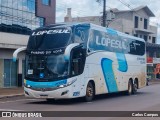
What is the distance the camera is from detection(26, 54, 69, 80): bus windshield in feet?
61.6

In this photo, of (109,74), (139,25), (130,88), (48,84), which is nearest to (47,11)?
(130,88)

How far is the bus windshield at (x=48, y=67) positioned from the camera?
18.8 metres

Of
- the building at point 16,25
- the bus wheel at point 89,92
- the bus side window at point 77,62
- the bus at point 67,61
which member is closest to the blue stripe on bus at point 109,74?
the bus at point 67,61

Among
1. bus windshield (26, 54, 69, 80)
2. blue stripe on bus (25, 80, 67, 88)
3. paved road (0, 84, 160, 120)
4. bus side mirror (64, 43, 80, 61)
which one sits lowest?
paved road (0, 84, 160, 120)

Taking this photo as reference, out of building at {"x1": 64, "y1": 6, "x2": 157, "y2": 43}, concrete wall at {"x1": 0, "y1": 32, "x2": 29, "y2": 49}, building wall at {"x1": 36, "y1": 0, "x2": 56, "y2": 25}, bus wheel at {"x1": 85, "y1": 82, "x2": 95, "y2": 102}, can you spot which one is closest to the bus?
bus wheel at {"x1": 85, "y1": 82, "x2": 95, "y2": 102}

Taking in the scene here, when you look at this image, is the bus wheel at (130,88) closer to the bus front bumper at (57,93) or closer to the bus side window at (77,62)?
the bus side window at (77,62)

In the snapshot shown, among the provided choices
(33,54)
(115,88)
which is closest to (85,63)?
(33,54)

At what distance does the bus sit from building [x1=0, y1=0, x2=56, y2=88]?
1207cm

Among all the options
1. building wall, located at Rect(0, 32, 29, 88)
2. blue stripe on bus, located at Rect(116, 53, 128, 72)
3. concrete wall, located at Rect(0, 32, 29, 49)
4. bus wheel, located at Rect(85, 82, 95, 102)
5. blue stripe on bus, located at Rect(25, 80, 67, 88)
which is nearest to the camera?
blue stripe on bus, located at Rect(25, 80, 67, 88)

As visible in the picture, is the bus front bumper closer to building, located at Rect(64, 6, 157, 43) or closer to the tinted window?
the tinted window

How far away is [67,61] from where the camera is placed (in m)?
18.8

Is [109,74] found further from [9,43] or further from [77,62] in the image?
[9,43]

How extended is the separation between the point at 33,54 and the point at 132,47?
9.29 meters

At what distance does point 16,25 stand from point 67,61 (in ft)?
70.2
